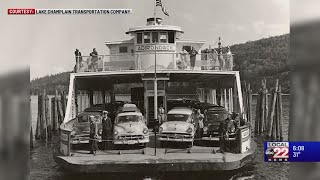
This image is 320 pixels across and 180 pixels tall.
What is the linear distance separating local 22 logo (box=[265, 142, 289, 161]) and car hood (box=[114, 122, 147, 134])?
14.6ft

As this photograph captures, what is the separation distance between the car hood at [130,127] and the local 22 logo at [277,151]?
14.6ft

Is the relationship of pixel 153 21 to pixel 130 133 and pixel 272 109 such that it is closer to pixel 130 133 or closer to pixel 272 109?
pixel 130 133

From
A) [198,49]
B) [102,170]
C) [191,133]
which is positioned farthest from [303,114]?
[198,49]

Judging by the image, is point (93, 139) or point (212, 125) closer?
point (93, 139)

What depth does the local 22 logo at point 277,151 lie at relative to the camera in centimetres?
957

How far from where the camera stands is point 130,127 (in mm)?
12883

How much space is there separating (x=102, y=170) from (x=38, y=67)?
3.69 metres

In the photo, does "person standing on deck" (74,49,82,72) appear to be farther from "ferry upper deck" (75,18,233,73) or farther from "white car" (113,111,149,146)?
"white car" (113,111,149,146)

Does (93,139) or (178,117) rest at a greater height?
(178,117)

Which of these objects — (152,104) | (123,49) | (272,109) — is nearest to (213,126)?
(152,104)

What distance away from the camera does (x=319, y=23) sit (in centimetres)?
987

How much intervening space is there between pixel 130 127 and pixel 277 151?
5084mm

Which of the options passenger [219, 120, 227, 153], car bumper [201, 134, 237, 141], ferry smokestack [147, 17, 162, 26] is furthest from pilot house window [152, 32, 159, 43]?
passenger [219, 120, 227, 153]
